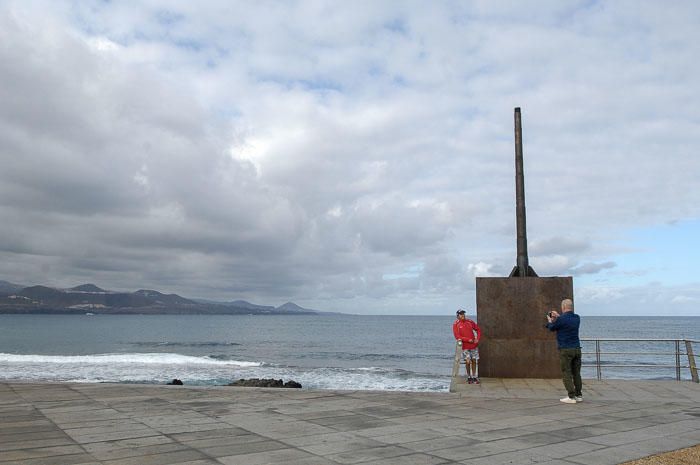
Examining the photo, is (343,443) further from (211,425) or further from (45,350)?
(45,350)

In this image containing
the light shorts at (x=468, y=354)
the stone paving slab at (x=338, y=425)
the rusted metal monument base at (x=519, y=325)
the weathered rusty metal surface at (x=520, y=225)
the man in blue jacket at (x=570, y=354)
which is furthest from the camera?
the weathered rusty metal surface at (x=520, y=225)

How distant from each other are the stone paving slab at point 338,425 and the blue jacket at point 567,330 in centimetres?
94

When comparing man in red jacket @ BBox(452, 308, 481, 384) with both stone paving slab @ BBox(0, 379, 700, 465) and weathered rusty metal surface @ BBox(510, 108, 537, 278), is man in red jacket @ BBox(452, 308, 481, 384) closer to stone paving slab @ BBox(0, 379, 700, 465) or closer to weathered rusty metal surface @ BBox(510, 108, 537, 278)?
stone paving slab @ BBox(0, 379, 700, 465)

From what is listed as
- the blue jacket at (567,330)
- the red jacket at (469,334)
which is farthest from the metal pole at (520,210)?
the blue jacket at (567,330)

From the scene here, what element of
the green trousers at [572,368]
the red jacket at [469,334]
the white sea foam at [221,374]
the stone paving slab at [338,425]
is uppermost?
the red jacket at [469,334]

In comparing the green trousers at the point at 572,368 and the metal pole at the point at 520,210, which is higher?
the metal pole at the point at 520,210

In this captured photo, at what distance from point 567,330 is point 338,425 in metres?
4.31

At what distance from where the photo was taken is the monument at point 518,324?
1177 centimetres

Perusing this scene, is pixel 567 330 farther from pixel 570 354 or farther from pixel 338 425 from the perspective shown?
pixel 338 425

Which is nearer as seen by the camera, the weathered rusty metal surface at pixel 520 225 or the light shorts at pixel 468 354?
the light shorts at pixel 468 354

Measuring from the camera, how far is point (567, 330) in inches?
366

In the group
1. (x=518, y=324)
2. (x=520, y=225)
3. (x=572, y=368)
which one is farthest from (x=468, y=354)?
(x=520, y=225)

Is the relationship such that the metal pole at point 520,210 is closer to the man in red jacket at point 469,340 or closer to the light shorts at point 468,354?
the man in red jacket at point 469,340

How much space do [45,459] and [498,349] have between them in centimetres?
884
